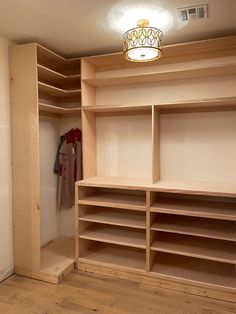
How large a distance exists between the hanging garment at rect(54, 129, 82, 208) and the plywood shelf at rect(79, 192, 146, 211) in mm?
416

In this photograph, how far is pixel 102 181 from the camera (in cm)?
275

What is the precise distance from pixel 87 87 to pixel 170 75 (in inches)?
37.0

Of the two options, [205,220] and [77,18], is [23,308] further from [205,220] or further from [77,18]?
[77,18]

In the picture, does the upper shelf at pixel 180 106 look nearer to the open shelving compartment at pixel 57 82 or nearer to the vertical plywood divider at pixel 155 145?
the vertical plywood divider at pixel 155 145

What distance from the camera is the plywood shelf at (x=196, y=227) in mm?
2303

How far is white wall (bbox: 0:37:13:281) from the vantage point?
2504mm

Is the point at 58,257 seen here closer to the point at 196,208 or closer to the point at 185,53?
the point at 196,208

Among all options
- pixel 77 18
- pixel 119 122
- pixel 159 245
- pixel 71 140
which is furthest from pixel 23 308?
pixel 77 18

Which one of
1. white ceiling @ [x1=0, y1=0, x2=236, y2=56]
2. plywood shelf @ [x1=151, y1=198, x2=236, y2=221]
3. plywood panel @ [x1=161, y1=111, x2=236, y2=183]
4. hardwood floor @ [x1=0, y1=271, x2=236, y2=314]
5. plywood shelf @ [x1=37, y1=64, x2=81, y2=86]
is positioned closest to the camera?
white ceiling @ [x1=0, y1=0, x2=236, y2=56]

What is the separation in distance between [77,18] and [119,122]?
125 cm

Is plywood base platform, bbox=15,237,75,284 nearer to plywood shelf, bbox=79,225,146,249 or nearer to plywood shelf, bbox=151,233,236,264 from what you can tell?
plywood shelf, bbox=79,225,146,249

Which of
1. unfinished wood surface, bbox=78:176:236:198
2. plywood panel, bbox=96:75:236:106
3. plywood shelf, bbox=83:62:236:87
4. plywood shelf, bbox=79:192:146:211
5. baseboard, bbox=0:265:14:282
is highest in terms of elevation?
plywood shelf, bbox=83:62:236:87

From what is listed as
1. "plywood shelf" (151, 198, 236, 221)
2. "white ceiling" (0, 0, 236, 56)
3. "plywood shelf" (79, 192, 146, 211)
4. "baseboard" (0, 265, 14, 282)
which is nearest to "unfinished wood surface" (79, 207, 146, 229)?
"plywood shelf" (79, 192, 146, 211)

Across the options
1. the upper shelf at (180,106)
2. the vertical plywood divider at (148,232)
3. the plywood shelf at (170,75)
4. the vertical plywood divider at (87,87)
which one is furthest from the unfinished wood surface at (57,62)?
the vertical plywood divider at (148,232)
